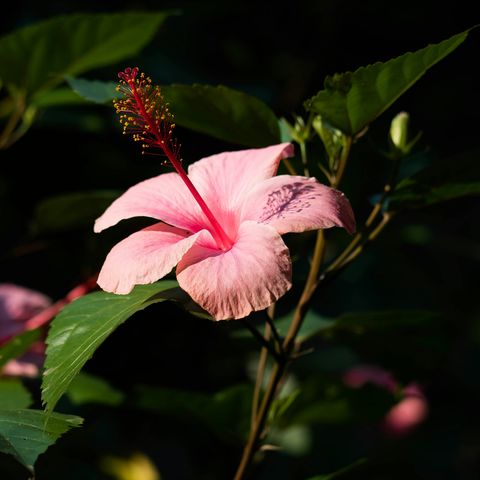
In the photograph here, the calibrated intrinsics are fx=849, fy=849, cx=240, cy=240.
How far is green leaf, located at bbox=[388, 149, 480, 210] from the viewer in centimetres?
112

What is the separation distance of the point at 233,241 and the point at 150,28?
0.65 m

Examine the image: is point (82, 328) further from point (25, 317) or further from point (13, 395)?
point (25, 317)

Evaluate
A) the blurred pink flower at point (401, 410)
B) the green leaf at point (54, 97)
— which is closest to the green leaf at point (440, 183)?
the green leaf at point (54, 97)

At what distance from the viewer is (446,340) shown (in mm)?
1578

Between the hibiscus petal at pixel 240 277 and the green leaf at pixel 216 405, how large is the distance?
523 mm

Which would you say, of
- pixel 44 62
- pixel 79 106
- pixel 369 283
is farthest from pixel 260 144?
pixel 369 283

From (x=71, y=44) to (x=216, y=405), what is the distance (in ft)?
2.21

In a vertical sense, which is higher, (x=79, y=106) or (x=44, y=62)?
(x=44, y=62)

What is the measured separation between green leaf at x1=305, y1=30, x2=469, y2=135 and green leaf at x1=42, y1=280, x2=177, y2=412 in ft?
0.92

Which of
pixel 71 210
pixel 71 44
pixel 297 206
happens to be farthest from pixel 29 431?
pixel 71 44

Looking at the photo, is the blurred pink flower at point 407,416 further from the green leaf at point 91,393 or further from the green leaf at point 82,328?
the green leaf at point 82,328

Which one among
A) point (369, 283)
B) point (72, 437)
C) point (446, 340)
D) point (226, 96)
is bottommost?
point (369, 283)

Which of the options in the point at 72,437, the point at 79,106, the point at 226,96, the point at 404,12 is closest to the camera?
the point at 226,96

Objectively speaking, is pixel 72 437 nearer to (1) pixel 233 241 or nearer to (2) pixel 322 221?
(1) pixel 233 241
